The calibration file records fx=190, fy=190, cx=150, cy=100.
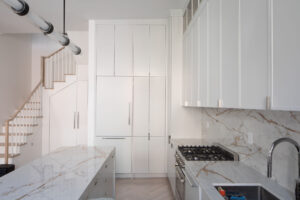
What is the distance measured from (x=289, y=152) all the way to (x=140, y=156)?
2.95 metres

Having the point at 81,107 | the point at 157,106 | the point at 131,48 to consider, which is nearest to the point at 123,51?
the point at 131,48

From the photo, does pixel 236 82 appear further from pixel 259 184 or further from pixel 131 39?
pixel 131 39

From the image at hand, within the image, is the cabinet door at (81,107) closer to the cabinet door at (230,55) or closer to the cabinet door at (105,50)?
the cabinet door at (105,50)

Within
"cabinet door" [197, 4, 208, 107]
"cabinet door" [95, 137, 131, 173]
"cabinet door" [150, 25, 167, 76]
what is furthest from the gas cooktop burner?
"cabinet door" [150, 25, 167, 76]

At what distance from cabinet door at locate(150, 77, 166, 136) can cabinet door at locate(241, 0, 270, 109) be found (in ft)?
8.78

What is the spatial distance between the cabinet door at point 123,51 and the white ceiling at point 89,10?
290 millimetres

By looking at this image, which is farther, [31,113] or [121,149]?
[31,113]

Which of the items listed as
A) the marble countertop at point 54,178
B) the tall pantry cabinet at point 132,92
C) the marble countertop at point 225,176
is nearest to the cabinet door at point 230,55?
the marble countertop at point 225,176

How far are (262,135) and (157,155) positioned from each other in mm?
2575

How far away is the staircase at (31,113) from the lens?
15.2ft

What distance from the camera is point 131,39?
400 cm

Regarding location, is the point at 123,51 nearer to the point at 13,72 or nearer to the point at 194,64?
the point at 194,64

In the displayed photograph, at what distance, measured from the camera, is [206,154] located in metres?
2.27

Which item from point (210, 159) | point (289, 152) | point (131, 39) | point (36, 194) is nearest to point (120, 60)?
point (131, 39)
